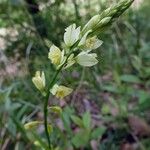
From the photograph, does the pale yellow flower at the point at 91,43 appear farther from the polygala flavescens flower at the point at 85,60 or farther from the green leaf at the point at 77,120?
the green leaf at the point at 77,120

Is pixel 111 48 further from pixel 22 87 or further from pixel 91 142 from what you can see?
pixel 91 142

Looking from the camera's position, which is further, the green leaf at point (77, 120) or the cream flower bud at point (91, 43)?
the green leaf at point (77, 120)

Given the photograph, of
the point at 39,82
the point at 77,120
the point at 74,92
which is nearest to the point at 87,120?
the point at 77,120

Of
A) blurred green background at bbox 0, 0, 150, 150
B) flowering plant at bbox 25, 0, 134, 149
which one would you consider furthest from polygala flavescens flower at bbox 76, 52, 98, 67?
blurred green background at bbox 0, 0, 150, 150

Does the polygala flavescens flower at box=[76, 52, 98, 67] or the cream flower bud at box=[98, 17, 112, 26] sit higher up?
the cream flower bud at box=[98, 17, 112, 26]

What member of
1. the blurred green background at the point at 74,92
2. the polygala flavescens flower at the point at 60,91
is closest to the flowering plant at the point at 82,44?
the polygala flavescens flower at the point at 60,91

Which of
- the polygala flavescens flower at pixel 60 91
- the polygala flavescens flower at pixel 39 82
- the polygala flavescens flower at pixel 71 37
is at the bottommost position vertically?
the polygala flavescens flower at pixel 60 91

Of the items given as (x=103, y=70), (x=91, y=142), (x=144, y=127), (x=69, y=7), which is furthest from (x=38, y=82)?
(x=103, y=70)

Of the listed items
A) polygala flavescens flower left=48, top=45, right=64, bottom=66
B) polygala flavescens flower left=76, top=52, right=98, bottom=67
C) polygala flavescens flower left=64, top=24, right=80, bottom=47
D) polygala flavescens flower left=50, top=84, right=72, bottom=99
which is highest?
polygala flavescens flower left=64, top=24, right=80, bottom=47

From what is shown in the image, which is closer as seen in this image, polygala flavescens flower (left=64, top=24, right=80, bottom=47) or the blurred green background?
polygala flavescens flower (left=64, top=24, right=80, bottom=47)

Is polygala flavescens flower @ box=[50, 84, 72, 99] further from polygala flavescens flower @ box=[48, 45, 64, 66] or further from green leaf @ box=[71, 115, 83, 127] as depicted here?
green leaf @ box=[71, 115, 83, 127]
